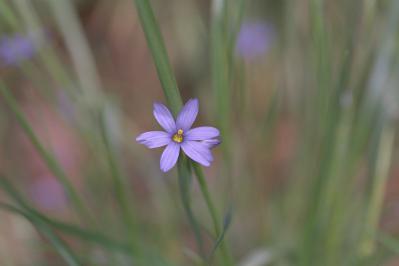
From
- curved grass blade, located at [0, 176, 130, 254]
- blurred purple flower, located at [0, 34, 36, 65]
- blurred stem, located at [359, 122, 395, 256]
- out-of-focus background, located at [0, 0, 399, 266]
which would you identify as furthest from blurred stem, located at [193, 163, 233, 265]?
blurred purple flower, located at [0, 34, 36, 65]

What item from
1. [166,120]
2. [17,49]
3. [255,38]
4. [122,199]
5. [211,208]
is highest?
[255,38]

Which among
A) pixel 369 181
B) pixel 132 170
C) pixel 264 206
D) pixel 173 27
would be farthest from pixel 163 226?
pixel 173 27

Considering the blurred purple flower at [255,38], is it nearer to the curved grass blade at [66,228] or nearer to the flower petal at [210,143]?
the curved grass blade at [66,228]

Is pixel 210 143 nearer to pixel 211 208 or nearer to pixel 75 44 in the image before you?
pixel 211 208

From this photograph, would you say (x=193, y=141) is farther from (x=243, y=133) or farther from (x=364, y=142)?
(x=243, y=133)

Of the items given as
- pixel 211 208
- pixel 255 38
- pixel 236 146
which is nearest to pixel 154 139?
pixel 211 208

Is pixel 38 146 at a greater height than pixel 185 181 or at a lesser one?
greater

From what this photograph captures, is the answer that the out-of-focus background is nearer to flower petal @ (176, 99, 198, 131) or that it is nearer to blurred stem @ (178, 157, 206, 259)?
blurred stem @ (178, 157, 206, 259)
